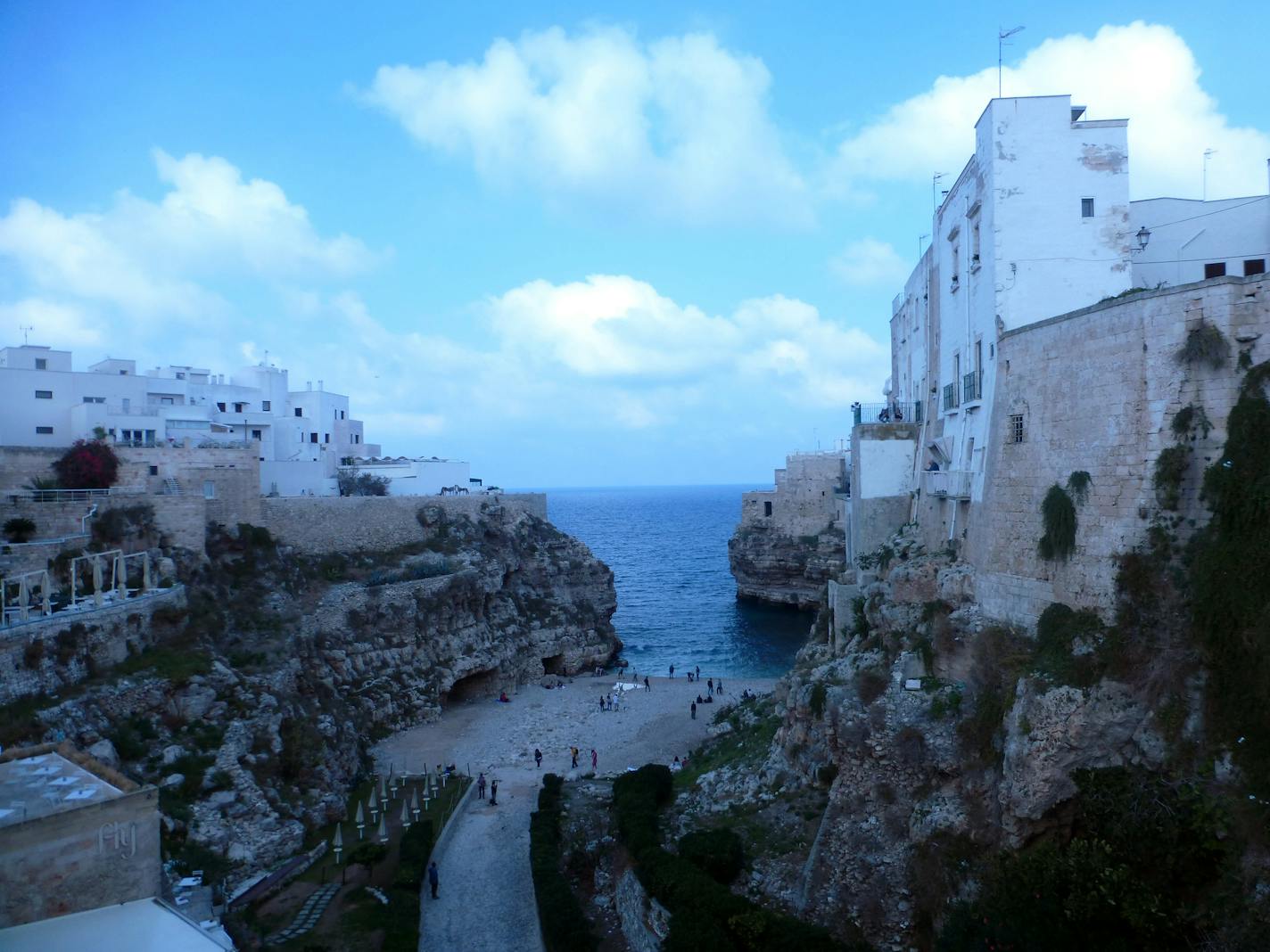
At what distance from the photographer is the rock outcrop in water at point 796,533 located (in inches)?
2388

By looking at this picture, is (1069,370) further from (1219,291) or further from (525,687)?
(525,687)

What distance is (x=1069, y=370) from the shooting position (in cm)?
1603

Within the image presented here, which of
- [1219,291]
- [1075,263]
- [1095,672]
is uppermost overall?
[1075,263]

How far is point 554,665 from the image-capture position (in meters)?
46.6

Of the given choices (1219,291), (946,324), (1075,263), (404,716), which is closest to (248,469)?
(404,716)

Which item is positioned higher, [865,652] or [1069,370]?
[1069,370]

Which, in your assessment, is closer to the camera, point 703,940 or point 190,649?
point 703,940

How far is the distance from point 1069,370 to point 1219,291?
9.27ft

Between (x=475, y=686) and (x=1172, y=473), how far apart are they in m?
33.9

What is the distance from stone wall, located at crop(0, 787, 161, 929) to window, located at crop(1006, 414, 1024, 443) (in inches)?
658

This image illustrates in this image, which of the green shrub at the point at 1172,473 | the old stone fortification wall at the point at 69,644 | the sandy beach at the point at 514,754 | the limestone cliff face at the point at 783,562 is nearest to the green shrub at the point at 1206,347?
the green shrub at the point at 1172,473

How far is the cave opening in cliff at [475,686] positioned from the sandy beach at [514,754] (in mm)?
731

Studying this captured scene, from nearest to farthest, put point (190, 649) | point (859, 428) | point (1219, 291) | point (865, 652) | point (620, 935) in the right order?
point (1219, 291), point (620, 935), point (865, 652), point (190, 649), point (859, 428)

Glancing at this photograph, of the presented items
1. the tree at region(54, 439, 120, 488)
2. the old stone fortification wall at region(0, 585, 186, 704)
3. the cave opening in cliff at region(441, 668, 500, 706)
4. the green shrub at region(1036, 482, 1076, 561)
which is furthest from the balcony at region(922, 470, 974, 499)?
the tree at region(54, 439, 120, 488)
